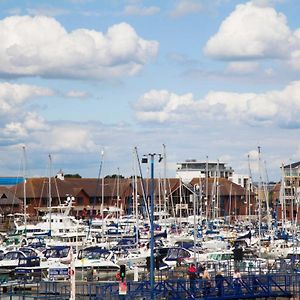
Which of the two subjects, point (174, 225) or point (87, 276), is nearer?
point (87, 276)

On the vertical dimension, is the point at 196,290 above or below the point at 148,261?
below

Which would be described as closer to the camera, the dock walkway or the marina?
the dock walkway

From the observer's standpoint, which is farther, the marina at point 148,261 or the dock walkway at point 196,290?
the marina at point 148,261

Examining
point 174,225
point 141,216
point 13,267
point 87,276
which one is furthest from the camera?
point 141,216

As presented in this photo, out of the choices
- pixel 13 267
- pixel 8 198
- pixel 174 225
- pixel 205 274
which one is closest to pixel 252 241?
pixel 174 225

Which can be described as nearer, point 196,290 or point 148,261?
point 196,290

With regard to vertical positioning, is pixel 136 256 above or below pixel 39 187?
below

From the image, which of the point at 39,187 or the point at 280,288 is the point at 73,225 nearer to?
the point at 39,187

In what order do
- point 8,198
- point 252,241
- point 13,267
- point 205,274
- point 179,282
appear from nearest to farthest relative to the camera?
1. point 179,282
2. point 205,274
3. point 13,267
4. point 252,241
5. point 8,198

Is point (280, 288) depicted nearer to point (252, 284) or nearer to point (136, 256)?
point (252, 284)

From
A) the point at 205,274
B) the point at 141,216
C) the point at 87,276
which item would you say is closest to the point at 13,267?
the point at 87,276

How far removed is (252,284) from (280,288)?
5.15 ft

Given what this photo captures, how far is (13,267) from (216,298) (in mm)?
30417

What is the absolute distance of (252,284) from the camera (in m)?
49.5
